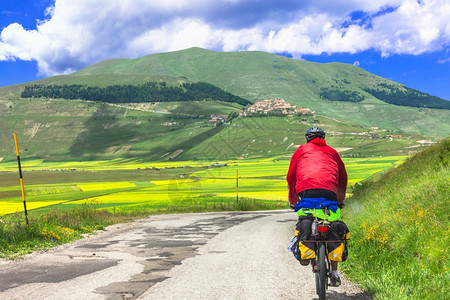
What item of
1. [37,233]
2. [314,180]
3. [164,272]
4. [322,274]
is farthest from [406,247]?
[37,233]

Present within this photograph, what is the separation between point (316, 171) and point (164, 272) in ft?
12.9

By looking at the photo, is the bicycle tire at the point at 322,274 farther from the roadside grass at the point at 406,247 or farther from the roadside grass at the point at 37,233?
the roadside grass at the point at 37,233

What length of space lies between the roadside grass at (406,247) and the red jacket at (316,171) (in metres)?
1.62

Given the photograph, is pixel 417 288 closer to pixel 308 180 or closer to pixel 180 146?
pixel 308 180

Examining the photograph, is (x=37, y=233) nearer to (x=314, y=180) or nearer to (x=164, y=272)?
(x=164, y=272)

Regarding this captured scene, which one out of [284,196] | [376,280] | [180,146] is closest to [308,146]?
[376,280]

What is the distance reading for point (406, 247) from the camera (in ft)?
24.3

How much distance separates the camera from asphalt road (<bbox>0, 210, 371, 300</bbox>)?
6.13 metres

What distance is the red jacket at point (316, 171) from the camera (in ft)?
19.2

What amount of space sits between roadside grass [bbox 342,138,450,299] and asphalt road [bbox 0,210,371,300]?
1.95 feet

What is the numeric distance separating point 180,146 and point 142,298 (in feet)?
636

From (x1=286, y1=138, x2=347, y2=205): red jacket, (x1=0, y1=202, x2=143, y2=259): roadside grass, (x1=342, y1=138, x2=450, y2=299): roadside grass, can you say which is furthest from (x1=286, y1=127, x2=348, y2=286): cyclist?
(x1=0, y1=202, x2=143, y2=259): roadside grass

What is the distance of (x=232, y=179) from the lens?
7688 cm

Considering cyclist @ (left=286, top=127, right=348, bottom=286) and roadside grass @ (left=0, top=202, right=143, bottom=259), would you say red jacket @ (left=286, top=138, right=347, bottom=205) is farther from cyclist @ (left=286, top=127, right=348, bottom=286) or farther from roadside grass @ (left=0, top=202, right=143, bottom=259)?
roadside grass @ (left=0, top=202, right=143, bottom=259)
